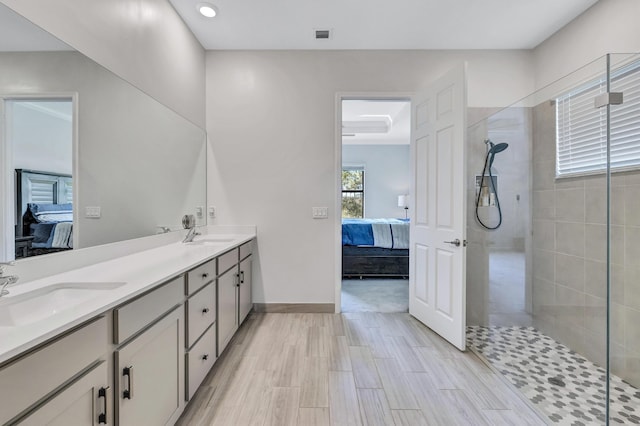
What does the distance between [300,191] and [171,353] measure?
198cm

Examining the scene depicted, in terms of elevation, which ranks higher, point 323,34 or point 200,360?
point 323,34

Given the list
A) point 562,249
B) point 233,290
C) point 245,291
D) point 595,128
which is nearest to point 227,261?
point 233,290

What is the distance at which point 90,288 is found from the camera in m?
1.27

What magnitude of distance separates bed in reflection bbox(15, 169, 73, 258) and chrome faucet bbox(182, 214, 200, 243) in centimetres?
106

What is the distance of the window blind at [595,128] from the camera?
171 centimetres

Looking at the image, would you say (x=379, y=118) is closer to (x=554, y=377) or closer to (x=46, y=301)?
(x=554, y=377)

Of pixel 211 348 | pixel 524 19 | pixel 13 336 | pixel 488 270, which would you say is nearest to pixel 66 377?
pixel 13 336

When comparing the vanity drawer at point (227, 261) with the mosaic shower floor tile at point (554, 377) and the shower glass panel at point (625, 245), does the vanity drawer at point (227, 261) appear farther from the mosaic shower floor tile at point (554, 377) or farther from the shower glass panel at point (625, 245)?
the shower glass panel at point (625, 245)

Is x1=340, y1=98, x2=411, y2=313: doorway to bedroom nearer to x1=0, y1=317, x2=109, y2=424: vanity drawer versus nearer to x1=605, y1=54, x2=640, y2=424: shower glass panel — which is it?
x1=605, y1=54, x2=640, y2=424: shower glass panel

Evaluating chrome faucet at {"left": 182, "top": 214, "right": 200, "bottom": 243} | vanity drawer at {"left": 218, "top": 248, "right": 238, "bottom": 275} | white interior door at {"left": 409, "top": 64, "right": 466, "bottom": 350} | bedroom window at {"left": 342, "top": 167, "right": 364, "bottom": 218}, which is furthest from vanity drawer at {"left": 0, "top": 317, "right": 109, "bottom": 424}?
bedroom window at {"left": 342, "top": 167, "right": 364, "bottom": 218}

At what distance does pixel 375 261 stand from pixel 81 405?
3928 mm

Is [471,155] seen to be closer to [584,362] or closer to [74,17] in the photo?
[584,362]

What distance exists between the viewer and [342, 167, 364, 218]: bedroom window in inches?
307

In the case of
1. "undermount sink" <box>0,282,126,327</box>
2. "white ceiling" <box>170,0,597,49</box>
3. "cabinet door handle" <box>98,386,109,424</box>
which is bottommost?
"cabinet door handle" <box>98,386,109,424</box>
